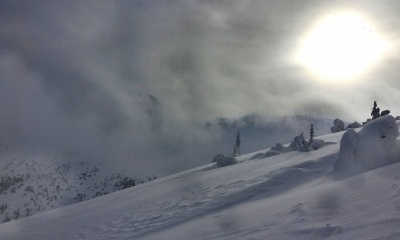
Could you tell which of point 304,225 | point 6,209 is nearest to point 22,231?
point 304,225

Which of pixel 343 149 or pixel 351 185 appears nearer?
pixel 351 185

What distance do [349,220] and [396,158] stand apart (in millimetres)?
5490

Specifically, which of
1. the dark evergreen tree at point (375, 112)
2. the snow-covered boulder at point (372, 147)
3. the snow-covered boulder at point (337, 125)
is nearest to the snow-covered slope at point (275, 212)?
the snow-covered boulder at point (372, 147)

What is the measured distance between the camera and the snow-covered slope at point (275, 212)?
6.11 metres

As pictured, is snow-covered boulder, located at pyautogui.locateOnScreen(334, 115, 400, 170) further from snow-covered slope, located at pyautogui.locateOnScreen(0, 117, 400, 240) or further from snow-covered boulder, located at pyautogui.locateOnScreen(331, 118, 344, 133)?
snow-covered boulder, located at pyautogui.locateOnScreen(331, 118, 344, 133)

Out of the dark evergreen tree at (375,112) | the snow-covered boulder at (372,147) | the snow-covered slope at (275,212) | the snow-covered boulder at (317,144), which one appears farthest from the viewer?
the dark evergreen tree at (375,112)

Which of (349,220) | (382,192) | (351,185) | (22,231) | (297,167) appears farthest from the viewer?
(22,231)

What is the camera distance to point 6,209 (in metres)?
147

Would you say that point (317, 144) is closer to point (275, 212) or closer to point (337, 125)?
point (275, 212)

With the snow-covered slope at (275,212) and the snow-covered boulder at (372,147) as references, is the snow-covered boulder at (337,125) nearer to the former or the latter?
the snow-covered slope at (275,212)

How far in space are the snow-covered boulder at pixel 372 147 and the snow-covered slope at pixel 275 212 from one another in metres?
0.10

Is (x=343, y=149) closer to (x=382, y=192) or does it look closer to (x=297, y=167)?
(x=297, y=167)

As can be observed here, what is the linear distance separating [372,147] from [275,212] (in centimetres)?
493

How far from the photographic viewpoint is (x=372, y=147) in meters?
10.9
